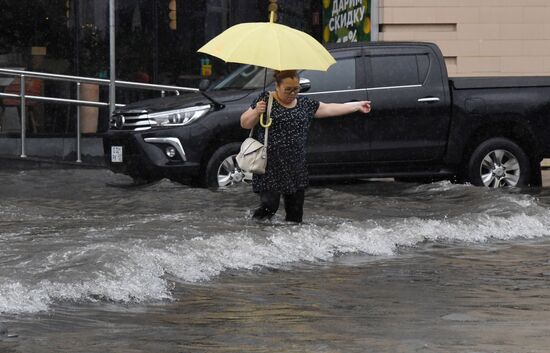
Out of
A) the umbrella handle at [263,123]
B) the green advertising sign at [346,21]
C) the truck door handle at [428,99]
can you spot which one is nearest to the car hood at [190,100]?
the truck door handle at [428,99]

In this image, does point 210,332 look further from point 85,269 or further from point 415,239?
point 415,239

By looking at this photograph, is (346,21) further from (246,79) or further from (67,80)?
(246,79)

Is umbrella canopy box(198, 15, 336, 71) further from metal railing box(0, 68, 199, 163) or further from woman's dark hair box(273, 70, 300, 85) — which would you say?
metal railing box(0, 68, 199, 163)

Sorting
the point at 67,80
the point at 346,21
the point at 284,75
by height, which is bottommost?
the point at 67,80

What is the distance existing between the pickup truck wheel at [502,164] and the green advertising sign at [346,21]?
4419 millimetres

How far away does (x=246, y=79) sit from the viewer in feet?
51.5

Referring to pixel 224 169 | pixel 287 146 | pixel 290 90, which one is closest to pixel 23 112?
pixel 224 169

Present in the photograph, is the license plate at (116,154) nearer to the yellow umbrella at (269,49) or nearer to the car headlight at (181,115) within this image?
the car headlight at (181,115)

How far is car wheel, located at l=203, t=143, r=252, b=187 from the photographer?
15070 millimetres

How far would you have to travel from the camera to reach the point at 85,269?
8609 millimetres

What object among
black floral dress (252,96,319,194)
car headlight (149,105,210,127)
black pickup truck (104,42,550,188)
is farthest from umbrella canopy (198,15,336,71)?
car headlight (149,105,210,127)

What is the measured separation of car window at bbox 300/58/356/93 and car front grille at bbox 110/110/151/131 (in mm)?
1762

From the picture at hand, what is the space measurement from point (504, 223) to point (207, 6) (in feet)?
34.0

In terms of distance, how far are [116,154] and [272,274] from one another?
6.56 meters
